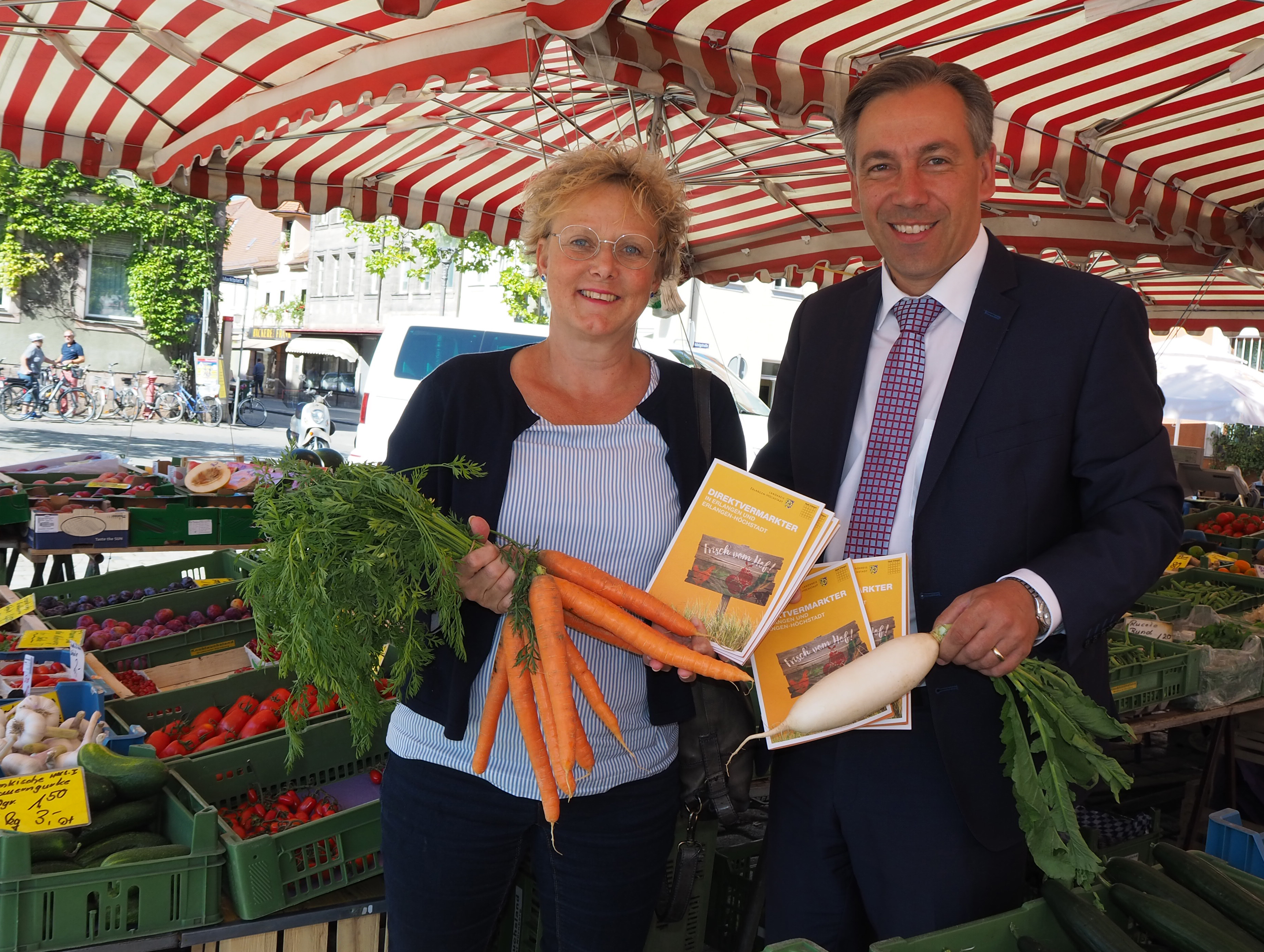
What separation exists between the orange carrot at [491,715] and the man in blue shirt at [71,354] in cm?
2227

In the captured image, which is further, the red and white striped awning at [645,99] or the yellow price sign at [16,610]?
the yellow price sign at [16,610]

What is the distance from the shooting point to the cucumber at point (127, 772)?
245cm

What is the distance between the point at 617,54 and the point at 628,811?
2.47 metres

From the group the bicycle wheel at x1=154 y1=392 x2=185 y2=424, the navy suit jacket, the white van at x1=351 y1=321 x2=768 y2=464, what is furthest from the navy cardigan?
the bicycle wheel at x1=154 y1=392 x2=185 y2=424

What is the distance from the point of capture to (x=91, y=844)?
2.34 meters

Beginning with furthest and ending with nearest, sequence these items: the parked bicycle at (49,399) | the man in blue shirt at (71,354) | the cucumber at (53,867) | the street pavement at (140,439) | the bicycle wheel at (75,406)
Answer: the man in blue shirt at (71,354)
the bicycle wheel at (75,406)
the parked bicycle at (49,399)
the street pavement at (140,439)
the cucumber at (53,867)

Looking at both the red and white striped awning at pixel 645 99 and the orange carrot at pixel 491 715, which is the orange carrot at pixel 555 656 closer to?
the orange carrot at pixel 491 715

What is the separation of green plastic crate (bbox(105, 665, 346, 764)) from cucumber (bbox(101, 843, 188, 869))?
21.6 inches

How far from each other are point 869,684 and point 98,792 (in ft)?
6.31

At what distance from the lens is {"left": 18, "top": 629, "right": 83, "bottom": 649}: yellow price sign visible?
3.41 m

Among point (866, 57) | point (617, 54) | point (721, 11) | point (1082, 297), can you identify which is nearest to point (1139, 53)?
point (866, 57)

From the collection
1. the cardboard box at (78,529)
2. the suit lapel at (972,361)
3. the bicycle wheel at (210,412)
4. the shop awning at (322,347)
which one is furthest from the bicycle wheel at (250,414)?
the suit lapel at (972,361)

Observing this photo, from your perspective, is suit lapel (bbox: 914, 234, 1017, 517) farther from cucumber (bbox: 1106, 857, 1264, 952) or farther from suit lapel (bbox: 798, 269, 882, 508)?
cucumber (bbox: 1106, 857, 1264, 952)

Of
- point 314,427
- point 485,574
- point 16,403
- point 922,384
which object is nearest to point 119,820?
point 485,574
